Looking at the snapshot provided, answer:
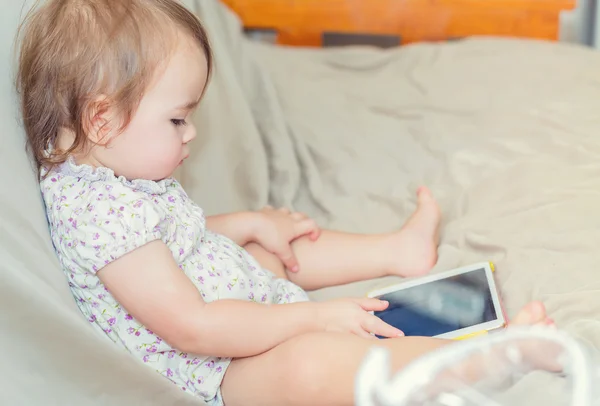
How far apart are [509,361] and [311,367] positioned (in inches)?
11.0

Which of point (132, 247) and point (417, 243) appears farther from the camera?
point (417, 243)

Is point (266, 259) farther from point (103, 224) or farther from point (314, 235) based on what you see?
point (103, 224)

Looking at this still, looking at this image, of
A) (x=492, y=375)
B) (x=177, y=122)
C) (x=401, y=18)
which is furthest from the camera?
(x=401, y=18)

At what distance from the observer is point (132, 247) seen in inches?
32.9

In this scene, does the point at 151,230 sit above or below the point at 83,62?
below

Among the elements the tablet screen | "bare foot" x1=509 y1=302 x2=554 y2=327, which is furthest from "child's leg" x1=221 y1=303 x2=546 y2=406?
the tablet screen

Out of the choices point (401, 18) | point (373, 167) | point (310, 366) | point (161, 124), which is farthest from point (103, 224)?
point (401, 18)

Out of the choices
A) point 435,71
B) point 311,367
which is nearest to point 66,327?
point 311,367

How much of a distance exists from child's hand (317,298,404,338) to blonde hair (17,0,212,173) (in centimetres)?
33

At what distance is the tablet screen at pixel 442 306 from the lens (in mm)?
952

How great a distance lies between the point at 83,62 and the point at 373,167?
0.65 metres

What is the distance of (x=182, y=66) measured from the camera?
0.90 meters

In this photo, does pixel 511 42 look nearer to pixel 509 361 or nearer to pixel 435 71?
pixel 435 71

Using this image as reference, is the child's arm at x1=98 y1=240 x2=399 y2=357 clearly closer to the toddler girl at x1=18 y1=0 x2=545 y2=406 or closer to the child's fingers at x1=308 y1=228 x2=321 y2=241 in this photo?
the toddler girl at x1=18 y1=0 x2=545 y2=406
